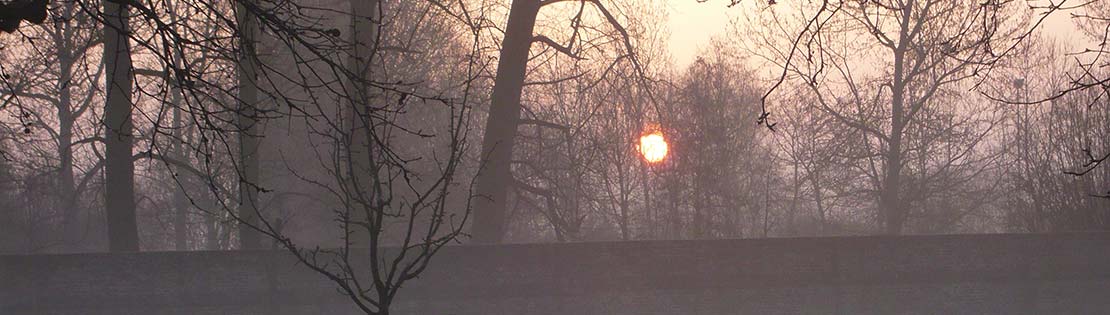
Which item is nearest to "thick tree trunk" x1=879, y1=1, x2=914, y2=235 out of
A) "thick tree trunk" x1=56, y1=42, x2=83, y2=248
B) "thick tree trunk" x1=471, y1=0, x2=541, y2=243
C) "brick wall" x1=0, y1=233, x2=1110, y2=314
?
"brick wall" x1=0, y1=233, x2=1110, y2=314

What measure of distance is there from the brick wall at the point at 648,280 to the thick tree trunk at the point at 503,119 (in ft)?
7.59

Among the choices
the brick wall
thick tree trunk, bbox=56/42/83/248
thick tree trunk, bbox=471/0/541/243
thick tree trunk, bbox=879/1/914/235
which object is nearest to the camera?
the brick wall

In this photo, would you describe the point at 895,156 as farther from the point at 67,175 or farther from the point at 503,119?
the point at 67,175

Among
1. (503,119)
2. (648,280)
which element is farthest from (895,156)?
(648,280)

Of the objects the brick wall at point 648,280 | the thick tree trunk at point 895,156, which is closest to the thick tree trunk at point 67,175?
the brick wall at point 648,280

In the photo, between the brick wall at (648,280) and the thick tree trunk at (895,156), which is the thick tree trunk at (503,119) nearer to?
the brick wall at (648,280)

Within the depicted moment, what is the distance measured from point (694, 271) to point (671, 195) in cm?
1292

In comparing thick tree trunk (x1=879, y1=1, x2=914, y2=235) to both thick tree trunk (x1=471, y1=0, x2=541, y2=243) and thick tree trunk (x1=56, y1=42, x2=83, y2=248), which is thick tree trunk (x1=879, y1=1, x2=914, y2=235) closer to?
thick tree trunk (x1=471, y1=0, x2=541, y2=243)

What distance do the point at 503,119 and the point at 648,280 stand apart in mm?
3700

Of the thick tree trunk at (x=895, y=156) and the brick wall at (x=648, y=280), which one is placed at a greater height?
the thick tree trunk at (x=895, y=156)

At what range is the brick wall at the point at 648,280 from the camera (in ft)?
47.4

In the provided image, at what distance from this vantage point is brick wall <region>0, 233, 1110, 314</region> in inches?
569

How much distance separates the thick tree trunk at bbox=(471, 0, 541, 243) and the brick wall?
91.1 inches

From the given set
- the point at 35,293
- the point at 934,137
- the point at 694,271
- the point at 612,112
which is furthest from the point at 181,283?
the point at 934,137
